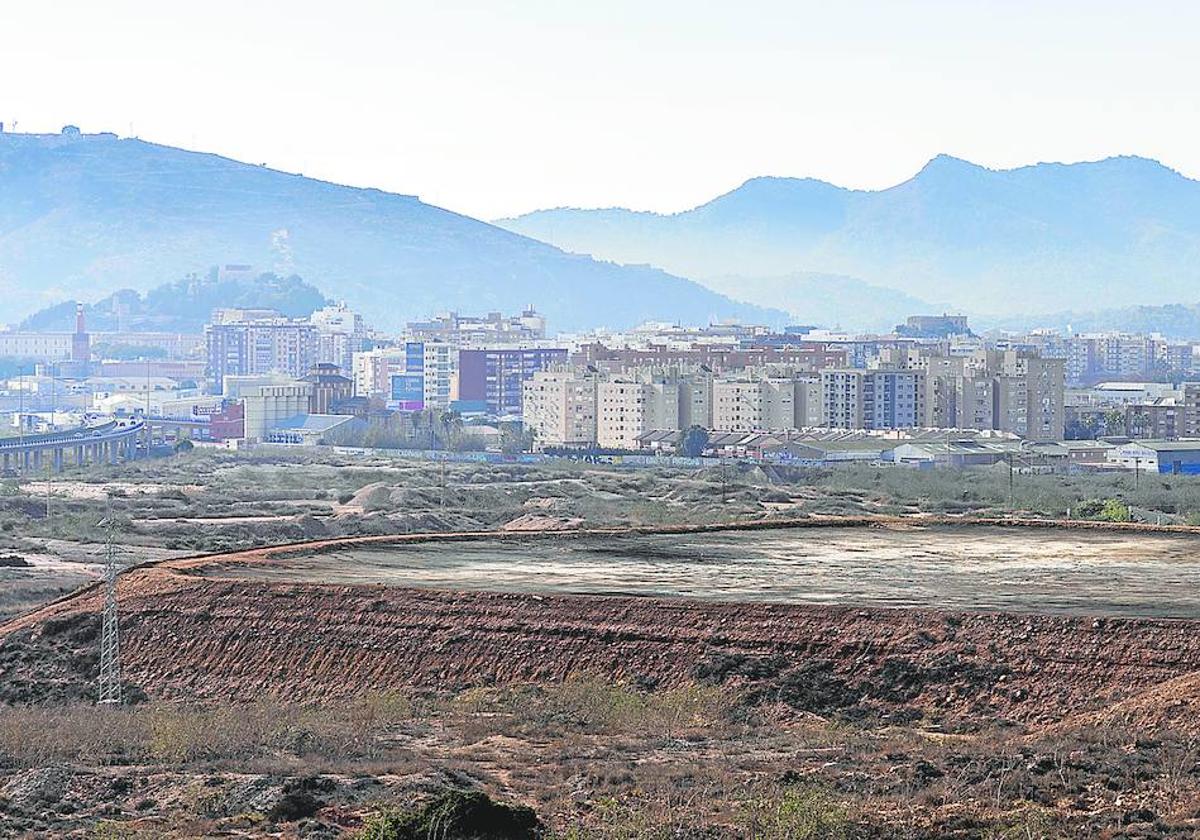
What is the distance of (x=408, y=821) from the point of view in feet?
60.0

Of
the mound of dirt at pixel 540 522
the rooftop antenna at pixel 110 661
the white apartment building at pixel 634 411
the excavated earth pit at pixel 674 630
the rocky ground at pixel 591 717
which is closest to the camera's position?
the rocky ground at pixel 591 717

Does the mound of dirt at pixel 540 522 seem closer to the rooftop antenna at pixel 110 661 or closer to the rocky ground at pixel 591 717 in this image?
the rocky ground at pixel 591 717

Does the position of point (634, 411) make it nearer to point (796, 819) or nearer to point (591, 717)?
point (591, 717)

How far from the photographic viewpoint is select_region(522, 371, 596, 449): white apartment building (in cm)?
14312

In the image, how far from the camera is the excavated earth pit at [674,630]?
26859 millimetres

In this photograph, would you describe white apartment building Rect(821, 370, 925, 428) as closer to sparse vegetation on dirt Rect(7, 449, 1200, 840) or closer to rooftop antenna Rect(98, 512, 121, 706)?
sparse vegetation on dirt Rect(7, 449, 1200, 840)

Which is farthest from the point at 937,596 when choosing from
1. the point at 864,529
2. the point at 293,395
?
the point at 293,395

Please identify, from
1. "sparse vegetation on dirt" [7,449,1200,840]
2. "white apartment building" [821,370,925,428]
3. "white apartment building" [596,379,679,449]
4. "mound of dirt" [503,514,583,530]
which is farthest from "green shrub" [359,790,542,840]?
"white apartment building" [821,370,925,428]

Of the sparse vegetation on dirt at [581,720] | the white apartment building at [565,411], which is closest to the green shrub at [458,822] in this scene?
the sparse vegetation on dirt at [581,720]

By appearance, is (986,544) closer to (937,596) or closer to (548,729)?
(937,596)

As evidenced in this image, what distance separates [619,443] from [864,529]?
94.8m

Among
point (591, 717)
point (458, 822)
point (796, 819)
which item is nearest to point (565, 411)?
point (591, 717)

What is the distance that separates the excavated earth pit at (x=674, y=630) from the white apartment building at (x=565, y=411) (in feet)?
337

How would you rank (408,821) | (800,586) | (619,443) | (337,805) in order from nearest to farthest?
Result: (408,821), (337,805), (800,586), (619,443)
